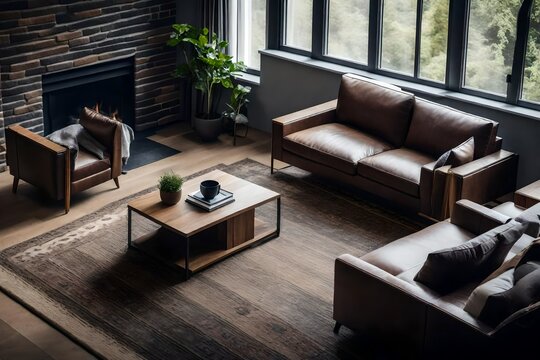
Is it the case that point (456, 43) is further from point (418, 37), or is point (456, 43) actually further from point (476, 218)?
point (476, 218)

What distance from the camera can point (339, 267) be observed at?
5.12 meters

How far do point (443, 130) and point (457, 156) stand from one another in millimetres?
468

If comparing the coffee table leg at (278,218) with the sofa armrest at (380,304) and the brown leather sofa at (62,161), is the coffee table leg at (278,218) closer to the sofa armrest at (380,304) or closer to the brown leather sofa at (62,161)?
the sofa armrest at (380,304)

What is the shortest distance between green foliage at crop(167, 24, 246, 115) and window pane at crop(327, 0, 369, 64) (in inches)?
37.4

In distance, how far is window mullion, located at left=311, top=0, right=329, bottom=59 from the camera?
809cm

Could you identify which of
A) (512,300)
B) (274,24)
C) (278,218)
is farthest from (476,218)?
(274,24)

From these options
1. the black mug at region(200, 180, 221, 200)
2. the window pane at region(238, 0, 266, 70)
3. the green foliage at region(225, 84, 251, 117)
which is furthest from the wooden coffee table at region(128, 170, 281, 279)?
the window pane at region(238, 0, 266, 70)

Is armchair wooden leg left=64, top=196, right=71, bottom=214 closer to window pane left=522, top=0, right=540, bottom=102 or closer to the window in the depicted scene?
the window

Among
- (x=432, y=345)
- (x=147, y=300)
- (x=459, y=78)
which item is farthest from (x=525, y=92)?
(x=147, y=300)

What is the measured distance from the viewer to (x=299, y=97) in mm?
8406

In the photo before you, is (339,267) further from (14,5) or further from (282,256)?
(14,5)

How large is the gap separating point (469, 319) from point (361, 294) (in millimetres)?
715

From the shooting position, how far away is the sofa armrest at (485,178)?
643cm

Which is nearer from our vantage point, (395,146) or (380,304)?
(380,304)
